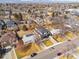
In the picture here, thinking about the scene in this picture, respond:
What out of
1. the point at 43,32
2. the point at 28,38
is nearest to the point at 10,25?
the point at 28,38

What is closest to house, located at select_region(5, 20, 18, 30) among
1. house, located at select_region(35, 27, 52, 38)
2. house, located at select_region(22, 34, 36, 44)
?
house, located at select_region(22, 34, 36, 44)

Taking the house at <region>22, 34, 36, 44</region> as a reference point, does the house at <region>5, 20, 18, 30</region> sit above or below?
above

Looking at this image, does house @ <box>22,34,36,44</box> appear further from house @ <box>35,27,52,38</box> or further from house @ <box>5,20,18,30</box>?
house @ <box>5,20,18,30</box>

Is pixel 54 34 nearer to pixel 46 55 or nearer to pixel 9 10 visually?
pixel 46 55

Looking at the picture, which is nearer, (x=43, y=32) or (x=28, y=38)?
(x=28, y=38)

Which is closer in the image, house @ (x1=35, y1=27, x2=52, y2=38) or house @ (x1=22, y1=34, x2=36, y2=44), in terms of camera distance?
house @ (x1=22, y1=34, x2=36, y2=44)

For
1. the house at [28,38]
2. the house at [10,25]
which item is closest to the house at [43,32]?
the house at [28,38]

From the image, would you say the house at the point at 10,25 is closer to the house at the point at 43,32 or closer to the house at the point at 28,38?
the house at the point at 28,38

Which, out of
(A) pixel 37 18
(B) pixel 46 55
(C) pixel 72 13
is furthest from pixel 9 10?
(C) pixel 72 13

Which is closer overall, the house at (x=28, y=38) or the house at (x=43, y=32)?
the house at (x=28, y=38)

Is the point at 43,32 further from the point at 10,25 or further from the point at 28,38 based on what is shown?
the point at 10,25

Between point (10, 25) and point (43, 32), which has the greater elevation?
point (10, 25)
